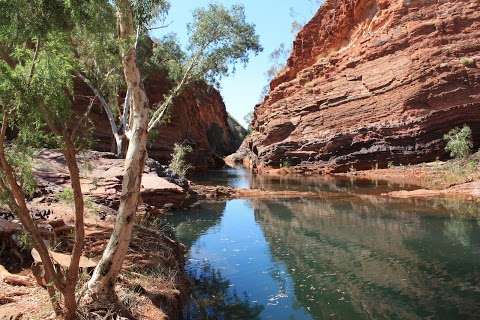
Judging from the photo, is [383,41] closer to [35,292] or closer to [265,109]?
[265,109]

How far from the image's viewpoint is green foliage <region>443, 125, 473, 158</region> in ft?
120

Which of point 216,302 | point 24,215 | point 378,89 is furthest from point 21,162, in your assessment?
point 378,89

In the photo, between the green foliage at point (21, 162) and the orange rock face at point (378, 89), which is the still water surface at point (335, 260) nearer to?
the green foliage at point (21, 162)

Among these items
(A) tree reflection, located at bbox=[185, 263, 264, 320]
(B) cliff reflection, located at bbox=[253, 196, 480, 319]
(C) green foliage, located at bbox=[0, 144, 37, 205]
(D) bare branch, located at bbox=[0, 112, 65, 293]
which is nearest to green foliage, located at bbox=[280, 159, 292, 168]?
(B) cliff reflection, located at bbox=[253, 196, 480, 319]

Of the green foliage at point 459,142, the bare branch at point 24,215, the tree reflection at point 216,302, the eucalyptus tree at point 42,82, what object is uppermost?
the green foliage at point 459,142

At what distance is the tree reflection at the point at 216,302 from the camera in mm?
9789

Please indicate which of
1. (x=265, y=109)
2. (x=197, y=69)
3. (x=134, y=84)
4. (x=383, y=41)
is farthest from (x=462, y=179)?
(x=265, y=109)

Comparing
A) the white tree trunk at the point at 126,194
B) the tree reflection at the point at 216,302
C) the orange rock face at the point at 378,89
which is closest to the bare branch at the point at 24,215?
the white tree trunk at the point at 126,194

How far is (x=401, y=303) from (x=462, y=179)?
2197cm

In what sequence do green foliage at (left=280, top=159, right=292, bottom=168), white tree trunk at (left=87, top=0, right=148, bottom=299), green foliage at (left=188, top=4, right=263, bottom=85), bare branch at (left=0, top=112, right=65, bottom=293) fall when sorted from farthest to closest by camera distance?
green foliage at (left=280, top=159, right=292, bottom=168) < green foliage at (left=188, top=4, right=263, bottom=85) < white tree trunk at (left=87, top=0, right=148, bottom=299) < bare branch at (left=0, top=112, right=65, bottom=293)

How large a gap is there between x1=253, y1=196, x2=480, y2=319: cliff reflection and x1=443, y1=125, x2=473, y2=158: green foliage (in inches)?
551

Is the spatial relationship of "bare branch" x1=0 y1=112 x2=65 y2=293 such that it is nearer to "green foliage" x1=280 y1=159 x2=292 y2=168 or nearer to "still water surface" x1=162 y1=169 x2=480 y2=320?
"still water surface" x1=162 y1=169 x2=480 y2=320

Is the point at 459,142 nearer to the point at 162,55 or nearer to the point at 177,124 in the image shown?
the point at 162,55

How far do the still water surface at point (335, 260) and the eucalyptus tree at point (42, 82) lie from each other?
401cm
